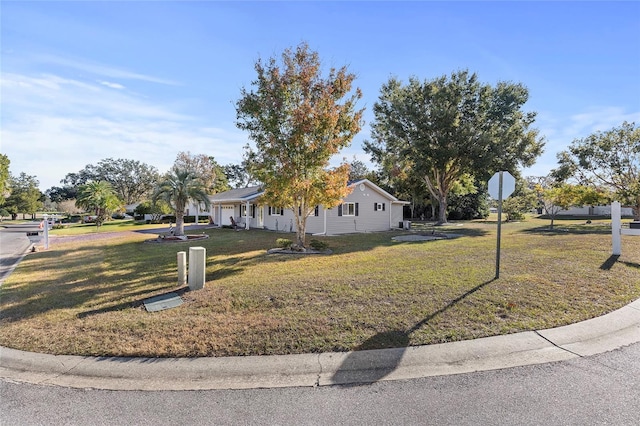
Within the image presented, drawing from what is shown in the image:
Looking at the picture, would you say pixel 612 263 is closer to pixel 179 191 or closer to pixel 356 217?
pixel 356 217

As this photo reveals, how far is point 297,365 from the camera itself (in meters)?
4.16

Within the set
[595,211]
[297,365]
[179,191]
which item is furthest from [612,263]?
[595,211]

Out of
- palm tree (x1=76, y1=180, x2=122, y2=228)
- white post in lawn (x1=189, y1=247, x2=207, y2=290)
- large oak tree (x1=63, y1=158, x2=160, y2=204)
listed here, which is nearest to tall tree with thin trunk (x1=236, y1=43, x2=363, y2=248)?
white post in lawn (x1=189, y1=247, x2=207, y2=290)

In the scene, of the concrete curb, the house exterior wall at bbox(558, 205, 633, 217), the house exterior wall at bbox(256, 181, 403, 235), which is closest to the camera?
the concrete curb

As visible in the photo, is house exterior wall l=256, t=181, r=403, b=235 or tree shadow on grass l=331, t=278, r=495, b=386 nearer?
tree shadow on grass l=331, t=278, r=495, b=386

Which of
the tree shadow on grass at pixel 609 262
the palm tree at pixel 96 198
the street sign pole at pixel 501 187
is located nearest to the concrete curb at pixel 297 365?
Result: the street sign pole at pixel 501 187

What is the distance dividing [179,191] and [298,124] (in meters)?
9.86

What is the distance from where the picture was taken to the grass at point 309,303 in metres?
4.83

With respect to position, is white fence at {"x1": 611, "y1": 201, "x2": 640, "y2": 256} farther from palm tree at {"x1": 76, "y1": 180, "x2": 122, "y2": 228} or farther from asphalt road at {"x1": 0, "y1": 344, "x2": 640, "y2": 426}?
palm tree at {"x1": 76, "y1": 180, "x2": 122, "y2": 228}

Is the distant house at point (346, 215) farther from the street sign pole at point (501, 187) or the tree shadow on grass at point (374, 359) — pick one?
the tree shadow on grass at point (374, 359)

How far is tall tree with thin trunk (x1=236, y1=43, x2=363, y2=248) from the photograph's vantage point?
12.6 metres

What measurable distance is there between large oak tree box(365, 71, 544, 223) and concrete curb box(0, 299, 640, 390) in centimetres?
2439

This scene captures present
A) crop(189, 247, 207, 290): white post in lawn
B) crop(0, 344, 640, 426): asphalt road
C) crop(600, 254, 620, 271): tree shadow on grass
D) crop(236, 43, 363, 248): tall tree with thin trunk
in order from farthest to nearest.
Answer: crop(236, 43, 363, 248): tall tree with thin trunk < crop(600, 254, 620, 271): tree shadow on grass < crop(189, 247, 207, 290): white post in lawn < crop(0, 344, 640, 426): asphalt road

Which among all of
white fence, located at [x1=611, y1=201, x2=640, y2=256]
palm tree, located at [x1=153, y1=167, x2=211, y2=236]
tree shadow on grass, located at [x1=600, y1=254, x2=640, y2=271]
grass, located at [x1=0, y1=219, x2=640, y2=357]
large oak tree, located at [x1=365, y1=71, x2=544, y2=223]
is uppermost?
large oak tree, located at [x1=365, y1=71, x2=544, y2=223]
